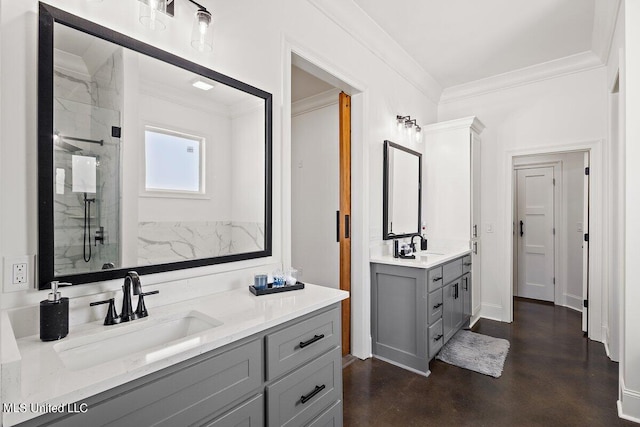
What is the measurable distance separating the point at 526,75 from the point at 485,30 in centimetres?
121

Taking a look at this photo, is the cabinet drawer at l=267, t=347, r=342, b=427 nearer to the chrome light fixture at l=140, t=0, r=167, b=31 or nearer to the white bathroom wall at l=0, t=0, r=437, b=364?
the white bathroom wall at l=0, t=0, r=437, b=364

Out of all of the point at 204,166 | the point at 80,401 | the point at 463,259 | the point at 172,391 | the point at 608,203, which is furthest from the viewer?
the point at 463,259

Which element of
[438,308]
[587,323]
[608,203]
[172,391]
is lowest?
[587,323]

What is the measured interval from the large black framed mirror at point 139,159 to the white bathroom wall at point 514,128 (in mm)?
3234

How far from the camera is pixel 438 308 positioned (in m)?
2.82

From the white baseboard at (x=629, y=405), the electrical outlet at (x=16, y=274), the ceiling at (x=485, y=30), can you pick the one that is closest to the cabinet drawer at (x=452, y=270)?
the white baseboard at (x=629, y=405)

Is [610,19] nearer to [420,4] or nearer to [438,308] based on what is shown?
[420,4]

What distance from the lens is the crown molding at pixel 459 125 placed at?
3564 mm

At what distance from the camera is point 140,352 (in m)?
0.98

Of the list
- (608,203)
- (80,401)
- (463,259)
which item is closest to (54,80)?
(80,401)

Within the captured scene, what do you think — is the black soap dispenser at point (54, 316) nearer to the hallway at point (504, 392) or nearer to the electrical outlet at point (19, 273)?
the electrical outlet at point (19, 273)

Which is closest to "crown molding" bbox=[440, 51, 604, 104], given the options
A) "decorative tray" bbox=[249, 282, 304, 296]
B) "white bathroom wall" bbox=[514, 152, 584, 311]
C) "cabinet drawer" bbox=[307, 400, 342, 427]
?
"white bathroom wall" bbox=[514, 152, 584, 311]

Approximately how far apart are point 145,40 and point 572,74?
4.24m

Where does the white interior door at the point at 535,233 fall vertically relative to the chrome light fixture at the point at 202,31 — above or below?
below
